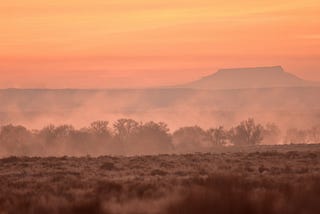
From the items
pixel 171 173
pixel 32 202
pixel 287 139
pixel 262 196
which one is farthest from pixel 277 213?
pixel 287 139

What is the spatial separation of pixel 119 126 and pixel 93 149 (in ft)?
23.2

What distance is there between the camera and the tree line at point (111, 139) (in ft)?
352

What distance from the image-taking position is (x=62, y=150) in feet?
354

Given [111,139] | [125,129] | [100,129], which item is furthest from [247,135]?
[100,129]

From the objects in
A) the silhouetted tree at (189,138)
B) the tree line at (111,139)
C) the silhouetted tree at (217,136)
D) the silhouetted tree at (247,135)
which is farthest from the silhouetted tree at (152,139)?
the silhouetted tree at (247,135)

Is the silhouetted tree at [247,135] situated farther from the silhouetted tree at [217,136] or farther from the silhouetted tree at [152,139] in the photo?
the silhouetted tree at [152,139]

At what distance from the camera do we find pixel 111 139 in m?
110

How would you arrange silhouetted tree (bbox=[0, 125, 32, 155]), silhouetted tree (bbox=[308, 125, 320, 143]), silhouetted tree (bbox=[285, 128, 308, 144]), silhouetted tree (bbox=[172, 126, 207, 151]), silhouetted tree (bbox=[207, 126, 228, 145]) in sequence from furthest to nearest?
silhouetted tree (bbox=[308, 125, 320, 143]), silhouetted tree (bbox=[285, 128, 308, 144]), silhouetted tree (bbox=[207, 126, 228, 145]), silhouetted tree (bbox=[172, 126, 207, 151]), silhouetted tree (bbox=[0, 125, 32, 155])

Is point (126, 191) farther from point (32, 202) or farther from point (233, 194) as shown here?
point (233, 194)

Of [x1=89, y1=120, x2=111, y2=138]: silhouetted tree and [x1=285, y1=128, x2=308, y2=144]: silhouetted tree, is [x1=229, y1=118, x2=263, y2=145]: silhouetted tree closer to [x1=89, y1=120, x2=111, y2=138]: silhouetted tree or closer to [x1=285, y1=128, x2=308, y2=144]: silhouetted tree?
[x1=89, y1=120, x2=111, y2=138]: silhouetted tree

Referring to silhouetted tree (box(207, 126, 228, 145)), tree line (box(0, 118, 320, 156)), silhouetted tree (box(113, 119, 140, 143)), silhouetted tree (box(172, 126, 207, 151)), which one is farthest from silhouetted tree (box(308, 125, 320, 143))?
silhouetted tree (box(113, 119, 140, 143))

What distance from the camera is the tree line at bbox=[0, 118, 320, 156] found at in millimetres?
107250

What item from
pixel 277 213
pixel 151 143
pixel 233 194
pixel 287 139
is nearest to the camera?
pixel 277 213

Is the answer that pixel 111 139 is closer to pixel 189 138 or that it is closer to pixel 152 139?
pixel 152 139
